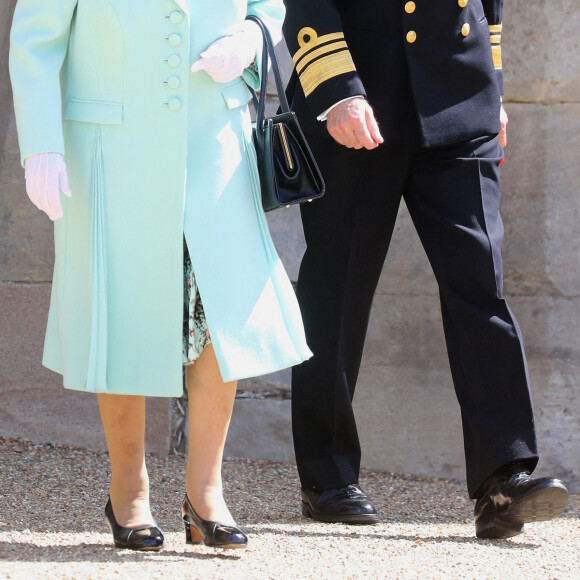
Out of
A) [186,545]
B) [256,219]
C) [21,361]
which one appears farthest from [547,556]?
[21,361]

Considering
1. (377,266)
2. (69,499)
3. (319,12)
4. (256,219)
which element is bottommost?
(69,499)

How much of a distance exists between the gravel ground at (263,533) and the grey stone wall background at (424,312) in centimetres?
11

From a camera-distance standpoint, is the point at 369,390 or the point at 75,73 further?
the point at 369,390

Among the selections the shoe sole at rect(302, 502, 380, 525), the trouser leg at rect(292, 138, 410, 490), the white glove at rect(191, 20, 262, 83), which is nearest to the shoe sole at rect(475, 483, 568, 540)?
the shoe sole at rect(302, 502, 380, 525)

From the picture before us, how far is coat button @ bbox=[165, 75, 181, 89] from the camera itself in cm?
238

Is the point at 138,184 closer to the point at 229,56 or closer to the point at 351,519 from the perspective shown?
the point at 229,56

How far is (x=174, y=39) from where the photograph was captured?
2371mm

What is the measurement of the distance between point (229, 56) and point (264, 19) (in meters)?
0.23

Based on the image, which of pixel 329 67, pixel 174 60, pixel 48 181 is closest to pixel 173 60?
pixel 174 60

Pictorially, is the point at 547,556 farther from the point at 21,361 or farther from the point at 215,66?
the point at 21,361

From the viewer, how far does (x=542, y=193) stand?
382 cm

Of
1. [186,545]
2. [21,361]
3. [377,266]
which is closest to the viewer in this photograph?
[186,545]

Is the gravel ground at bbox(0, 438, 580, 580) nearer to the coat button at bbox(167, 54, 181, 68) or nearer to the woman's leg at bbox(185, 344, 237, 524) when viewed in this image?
the woman's leg at bbox(185, 344, 237, 524)

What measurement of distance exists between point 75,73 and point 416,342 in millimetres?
1829
